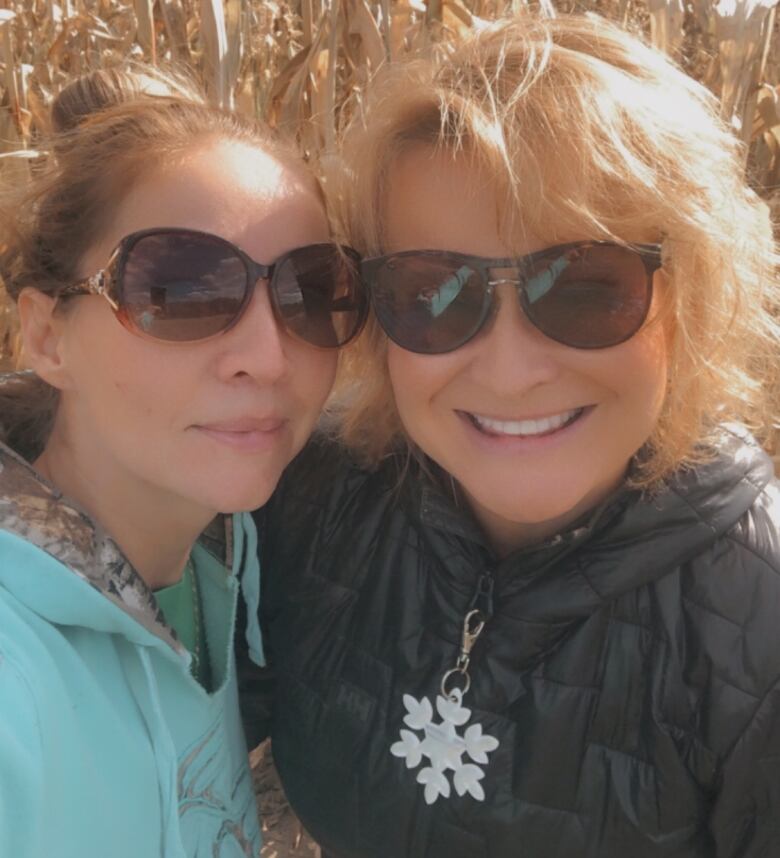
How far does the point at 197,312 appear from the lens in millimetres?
1102

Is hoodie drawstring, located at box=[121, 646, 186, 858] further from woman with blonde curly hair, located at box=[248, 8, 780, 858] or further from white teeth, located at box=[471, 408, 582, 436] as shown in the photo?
white teeth, located at box=[471, 408, 582, 436]

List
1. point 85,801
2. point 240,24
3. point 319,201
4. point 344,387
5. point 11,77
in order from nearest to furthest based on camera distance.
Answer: point 85,801, point 319,201, point 344,387, point 240,24, point 11,77

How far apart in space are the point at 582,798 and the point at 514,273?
68cm

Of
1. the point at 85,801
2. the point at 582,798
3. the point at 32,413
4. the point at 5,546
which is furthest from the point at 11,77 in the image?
the point at 582,798

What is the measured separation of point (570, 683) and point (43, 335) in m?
0.86

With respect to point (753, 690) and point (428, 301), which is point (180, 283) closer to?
point (428, 301)

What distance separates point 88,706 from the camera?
38.5 inches

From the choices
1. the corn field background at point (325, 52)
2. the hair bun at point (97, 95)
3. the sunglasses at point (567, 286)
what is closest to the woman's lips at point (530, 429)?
the sunglasses at point (567, 286)

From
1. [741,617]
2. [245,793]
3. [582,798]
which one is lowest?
[245,793]

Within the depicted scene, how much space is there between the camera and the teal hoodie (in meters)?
0.87

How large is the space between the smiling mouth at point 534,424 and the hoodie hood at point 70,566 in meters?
0.49

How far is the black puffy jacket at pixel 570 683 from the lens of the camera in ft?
3.54

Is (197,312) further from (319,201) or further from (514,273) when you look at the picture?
(514,273)

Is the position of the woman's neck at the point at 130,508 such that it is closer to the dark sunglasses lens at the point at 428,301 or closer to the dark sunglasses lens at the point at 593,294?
the dark sunglasses lens at the point at 428,301
